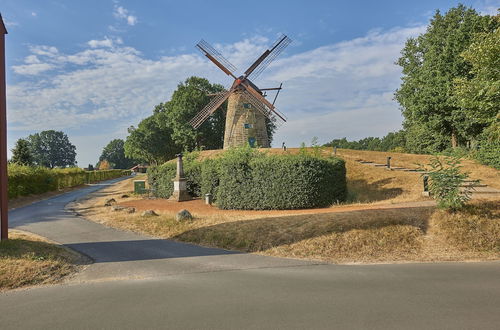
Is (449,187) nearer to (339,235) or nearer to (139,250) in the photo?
(339,235)

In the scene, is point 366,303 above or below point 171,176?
below

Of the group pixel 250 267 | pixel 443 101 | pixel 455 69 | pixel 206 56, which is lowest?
pixel 250 267

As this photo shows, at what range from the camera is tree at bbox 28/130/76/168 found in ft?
412

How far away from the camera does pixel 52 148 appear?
427ft

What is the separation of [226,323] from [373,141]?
417 ft

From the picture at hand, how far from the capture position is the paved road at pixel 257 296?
4074 millimetres

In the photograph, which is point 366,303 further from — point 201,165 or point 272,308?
point 201,165

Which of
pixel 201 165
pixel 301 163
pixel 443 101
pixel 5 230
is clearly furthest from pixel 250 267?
pixel 443 101

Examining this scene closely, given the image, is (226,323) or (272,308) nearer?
(226,323)

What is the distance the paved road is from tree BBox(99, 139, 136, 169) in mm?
128171

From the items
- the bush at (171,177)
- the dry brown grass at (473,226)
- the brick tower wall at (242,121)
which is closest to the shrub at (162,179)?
the bush at (171,177)

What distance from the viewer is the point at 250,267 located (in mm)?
6906

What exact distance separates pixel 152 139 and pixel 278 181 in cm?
4396

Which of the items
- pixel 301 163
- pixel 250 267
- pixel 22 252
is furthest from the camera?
pixel 301 163
